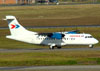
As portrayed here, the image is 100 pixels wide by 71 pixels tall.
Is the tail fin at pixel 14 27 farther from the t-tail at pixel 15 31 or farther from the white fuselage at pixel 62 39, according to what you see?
the white fuselage at pixel 62 39

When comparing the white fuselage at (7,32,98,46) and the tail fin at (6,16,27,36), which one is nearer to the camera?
the white fuselage at (7,32,98,46)

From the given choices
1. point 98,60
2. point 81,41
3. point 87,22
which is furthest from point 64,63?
point 87,22

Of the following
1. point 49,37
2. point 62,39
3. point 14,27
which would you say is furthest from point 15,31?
point 62,39

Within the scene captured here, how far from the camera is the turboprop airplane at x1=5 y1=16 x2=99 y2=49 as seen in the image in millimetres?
60031

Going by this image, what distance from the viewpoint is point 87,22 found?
342ft

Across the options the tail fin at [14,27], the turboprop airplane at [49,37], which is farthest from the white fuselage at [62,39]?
the tail fin at [14,27]

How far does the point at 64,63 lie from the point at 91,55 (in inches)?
265

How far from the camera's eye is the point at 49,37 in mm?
61125

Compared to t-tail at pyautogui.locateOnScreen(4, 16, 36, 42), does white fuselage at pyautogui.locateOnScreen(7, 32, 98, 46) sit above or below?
below

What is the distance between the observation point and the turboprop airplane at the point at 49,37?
6003 centimetres

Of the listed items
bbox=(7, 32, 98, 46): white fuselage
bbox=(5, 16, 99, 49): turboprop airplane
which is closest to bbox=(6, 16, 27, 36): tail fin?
bbox=(5, 16, 99, 49): turboprop airplane

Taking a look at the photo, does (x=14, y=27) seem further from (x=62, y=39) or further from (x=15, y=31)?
(x=62, y=39)

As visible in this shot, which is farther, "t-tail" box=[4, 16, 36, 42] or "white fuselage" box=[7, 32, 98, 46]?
"t-tail" box=[4, 16, 36, 42]

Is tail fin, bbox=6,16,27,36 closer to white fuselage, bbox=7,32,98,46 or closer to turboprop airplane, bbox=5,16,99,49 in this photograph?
turboprop airplane, bbox=5,16,99,49
